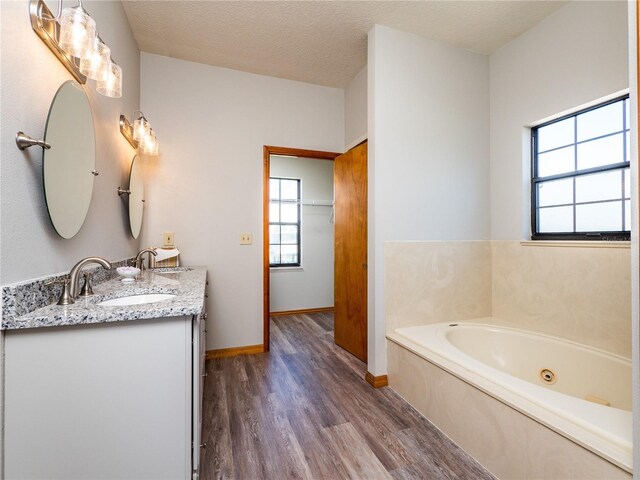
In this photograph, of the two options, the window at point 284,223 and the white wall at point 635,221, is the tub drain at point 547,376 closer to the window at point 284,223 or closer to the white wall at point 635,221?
the white wall at point 635,221

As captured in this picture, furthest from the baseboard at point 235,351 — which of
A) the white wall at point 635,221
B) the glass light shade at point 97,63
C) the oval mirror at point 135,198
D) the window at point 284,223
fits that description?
the white wall at point 635,221

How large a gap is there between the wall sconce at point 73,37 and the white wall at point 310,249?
3117mm

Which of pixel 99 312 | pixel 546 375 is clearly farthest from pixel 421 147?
pixel 99 312

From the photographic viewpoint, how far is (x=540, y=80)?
221 centimetres

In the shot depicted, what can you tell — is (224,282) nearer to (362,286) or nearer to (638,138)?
(362,286)

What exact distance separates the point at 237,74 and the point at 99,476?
300cm

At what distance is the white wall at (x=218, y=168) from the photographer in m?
2.62

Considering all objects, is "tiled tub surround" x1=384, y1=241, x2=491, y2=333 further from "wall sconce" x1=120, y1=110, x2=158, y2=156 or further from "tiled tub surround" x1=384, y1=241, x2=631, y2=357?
"wall sconce" x1=120, y1=110, x2=158, y2=156

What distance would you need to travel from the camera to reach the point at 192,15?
6.95ft

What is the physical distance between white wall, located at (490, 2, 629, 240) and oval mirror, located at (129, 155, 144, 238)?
286cm

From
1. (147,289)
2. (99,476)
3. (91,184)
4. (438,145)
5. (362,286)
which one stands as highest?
(438,145)

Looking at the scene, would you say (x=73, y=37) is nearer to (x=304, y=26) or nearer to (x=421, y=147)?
(x=304, y=26)

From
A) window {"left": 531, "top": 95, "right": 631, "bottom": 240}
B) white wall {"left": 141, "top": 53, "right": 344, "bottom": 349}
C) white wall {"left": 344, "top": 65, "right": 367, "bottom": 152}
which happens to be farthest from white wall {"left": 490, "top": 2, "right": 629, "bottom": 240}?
white wall {"left": 141, "top": 53, "right": 344, "bottom": 349}

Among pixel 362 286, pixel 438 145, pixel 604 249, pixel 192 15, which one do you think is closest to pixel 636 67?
pixel 604 249
